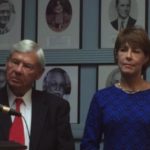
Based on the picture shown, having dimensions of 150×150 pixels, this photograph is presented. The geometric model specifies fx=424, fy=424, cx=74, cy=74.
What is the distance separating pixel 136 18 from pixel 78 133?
3.06 feet

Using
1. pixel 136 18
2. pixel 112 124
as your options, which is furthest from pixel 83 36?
pixel 112 124

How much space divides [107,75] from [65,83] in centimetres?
33

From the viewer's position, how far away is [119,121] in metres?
2.02

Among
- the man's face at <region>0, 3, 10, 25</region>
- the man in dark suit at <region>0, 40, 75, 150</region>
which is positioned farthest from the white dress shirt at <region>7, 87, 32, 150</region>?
the man's face at <region>0, 3, 10, 25</region>

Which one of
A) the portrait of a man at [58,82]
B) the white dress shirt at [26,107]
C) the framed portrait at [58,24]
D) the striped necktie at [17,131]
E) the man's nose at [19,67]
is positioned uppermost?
the framed portrait at [58,24]

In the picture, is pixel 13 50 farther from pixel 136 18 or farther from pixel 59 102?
pixel 136 18

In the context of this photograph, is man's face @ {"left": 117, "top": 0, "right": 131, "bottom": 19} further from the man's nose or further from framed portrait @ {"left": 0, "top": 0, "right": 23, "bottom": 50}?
the man's nose

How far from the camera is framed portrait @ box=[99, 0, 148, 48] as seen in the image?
120 inches

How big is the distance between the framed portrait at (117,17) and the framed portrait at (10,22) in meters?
0.67

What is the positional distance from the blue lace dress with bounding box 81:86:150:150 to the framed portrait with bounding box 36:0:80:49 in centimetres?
112

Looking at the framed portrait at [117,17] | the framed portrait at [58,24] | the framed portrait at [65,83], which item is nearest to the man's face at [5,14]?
the framed portrait at [58,24]

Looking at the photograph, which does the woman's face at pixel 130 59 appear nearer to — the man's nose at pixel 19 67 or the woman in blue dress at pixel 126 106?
the woman in blue dress at pixel 126 106

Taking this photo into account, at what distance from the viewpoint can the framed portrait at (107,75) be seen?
3074 mm

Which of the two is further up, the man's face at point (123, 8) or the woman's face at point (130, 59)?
the man's face at point (123, 8)
